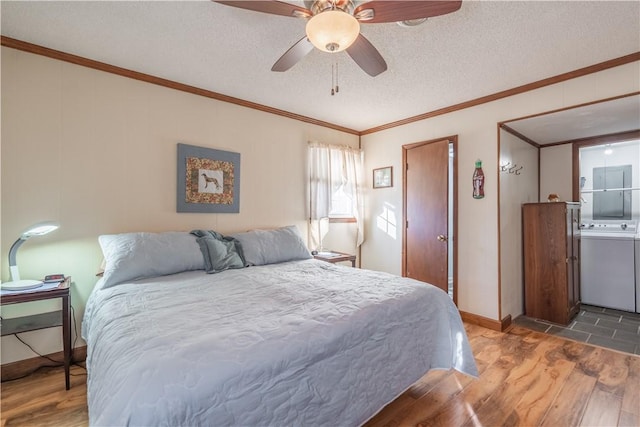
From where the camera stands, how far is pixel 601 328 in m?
3.08

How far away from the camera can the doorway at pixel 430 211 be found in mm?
3473

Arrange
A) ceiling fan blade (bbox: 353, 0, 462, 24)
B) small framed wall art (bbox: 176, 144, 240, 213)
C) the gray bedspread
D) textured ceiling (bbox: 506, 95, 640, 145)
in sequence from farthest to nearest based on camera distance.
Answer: small framed wall art (bbox: 176, 144, 240, 213)
textured ceiling (bbox: 506, 95, 640, 145)
ceiling fan blade (bbox: 353, 0, 462, 24)
the gray bedspread

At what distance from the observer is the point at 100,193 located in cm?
246

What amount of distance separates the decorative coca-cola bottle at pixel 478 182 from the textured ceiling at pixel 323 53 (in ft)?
2.54

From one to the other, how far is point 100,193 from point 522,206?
440 centimetres

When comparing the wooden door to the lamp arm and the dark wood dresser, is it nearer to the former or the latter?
the dark wood dresser

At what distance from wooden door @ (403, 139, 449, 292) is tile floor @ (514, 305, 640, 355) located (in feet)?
3.43

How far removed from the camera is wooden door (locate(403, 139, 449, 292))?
3490 millimetres

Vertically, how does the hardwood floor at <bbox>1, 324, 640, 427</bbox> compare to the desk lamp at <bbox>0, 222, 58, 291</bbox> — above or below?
below

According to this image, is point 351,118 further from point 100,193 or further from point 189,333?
point 189,333

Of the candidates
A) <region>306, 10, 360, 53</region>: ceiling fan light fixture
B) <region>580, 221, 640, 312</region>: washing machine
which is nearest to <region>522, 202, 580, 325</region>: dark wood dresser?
Result: <region>580, 221, 640, 312</region>: washing machine

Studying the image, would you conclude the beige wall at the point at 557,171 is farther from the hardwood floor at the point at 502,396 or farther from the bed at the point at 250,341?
the bed at the point at 250,341

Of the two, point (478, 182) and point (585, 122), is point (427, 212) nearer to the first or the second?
point (478, 182)

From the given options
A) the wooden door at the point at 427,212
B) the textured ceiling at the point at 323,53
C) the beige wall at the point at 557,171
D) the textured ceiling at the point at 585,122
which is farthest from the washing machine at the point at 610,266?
the textured ceiling at the point at 323,53
